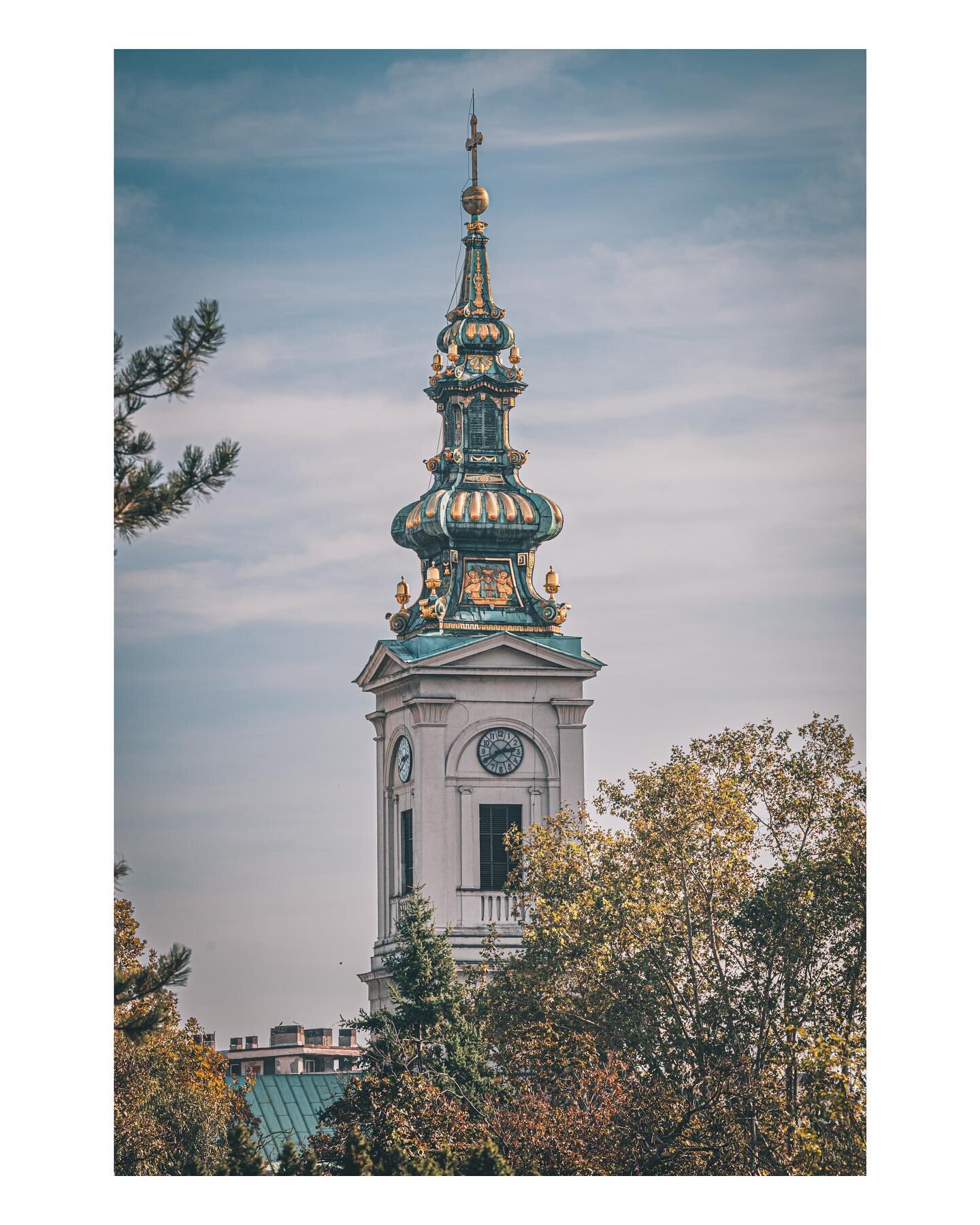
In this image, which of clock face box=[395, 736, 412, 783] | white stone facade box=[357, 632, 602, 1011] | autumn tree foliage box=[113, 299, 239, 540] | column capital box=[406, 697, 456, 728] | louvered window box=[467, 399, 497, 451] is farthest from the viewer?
clock face box=[395, 736, 412, 783]

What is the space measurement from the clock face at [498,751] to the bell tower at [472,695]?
0.05 feet

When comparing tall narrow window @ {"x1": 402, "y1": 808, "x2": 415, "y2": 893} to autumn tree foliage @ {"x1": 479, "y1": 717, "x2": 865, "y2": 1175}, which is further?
tall narrow window @ {"x1": 402, "y1": 808, "x2": 415, "y2": 893}

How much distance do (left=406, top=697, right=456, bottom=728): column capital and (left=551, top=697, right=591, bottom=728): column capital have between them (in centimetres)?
116

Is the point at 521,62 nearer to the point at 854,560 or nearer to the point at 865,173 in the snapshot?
the point at 865,173

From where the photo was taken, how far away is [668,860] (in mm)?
26406

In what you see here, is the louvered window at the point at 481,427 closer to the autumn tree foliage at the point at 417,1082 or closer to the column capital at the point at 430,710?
the column capital at the point at 430,710

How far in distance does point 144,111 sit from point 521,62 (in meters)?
2.53

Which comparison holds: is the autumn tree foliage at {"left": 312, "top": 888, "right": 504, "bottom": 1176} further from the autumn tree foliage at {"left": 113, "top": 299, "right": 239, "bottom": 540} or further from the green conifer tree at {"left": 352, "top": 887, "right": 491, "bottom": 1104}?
the autumn tree foliage at {"left": 113, "top": 299, "right": 239, "bottom": 540}

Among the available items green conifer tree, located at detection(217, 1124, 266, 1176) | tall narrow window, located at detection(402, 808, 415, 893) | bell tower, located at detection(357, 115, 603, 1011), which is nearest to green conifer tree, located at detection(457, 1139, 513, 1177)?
green conifer tree, located at detection(217, 1124, 266, 1176)

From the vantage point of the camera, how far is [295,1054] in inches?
1519

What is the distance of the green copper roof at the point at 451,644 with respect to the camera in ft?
113

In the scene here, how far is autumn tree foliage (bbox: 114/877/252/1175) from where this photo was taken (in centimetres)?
2006

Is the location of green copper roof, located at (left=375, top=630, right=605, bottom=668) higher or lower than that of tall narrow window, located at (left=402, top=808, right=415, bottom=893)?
higher

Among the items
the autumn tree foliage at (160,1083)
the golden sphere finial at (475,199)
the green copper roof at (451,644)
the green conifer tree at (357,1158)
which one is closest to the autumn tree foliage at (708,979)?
the green conifer tree at (357,1158)
